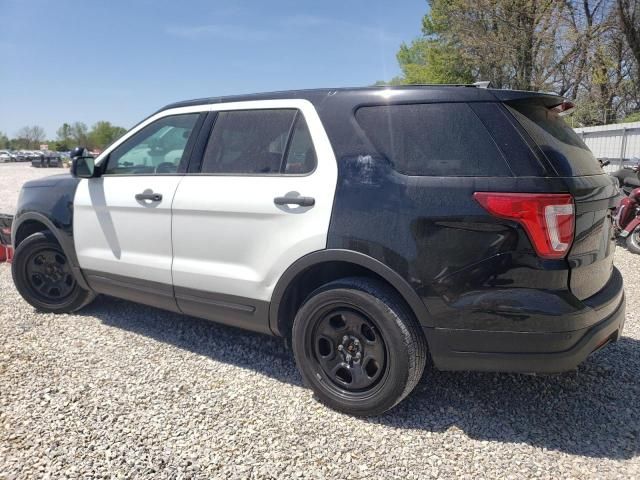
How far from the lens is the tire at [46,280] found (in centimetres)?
441

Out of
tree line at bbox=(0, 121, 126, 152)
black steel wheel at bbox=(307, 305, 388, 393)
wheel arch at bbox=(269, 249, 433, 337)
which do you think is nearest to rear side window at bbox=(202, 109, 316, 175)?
wheel arch at bbox=(269, 249, 433, 337)

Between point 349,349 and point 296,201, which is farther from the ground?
point 296,201

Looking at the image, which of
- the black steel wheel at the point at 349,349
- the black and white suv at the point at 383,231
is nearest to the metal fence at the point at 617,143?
the black and white suv at the point at 383,231

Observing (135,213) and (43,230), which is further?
(43,230)

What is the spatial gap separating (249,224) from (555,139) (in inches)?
71.6

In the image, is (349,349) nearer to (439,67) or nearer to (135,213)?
(135,213)

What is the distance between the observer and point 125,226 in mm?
3744

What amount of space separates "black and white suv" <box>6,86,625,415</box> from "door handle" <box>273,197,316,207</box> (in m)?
0.01

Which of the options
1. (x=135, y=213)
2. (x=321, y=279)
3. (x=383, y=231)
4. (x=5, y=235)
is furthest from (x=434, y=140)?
(x=5, y=235)

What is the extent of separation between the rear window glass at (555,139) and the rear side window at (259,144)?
1185 mm

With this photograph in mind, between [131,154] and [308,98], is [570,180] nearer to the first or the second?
[308,98]

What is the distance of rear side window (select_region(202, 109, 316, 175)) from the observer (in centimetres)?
303

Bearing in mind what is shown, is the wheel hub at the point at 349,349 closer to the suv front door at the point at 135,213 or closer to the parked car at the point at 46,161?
the suv front door at the point at 135,213

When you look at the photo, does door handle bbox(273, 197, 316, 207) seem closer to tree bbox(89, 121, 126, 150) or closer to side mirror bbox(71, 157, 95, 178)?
side mirror bbox(71, 157, 95, 178)
